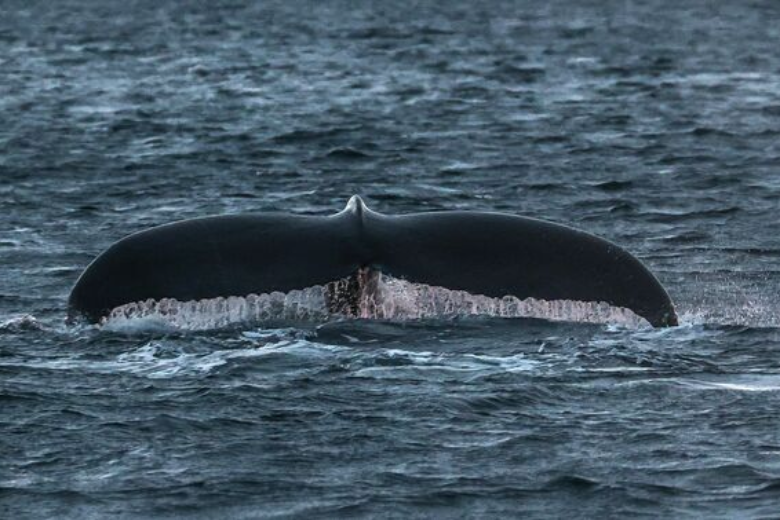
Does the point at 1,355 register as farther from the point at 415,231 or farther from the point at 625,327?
the point at 625,327

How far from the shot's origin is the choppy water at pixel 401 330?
8500 millimetres

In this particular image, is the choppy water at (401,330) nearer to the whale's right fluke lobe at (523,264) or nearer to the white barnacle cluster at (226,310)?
the white barnacle cluster at (226,310)

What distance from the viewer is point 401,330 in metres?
10.6

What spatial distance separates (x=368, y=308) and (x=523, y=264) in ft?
3.06

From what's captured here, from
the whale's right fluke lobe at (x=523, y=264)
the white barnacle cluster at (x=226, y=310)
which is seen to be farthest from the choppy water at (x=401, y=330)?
the whale's right fluke lobe at (x=523, y=264)

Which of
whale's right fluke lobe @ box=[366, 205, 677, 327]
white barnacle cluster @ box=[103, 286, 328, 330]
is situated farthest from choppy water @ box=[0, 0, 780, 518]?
whale's right fluke lobe @ box=[366, 205, 677, 327]

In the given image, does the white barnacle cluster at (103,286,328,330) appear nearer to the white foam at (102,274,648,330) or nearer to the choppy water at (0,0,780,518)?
the white foam at (102,274,648,330)

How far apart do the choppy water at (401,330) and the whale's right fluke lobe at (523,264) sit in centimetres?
45

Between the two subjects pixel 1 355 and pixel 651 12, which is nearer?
pixel 1 355

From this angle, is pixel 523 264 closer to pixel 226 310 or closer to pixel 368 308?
pixel 368 308

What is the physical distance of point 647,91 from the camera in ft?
98.2

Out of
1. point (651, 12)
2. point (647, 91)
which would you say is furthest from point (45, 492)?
point (651, 12)

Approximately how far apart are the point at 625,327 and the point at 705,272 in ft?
11.5

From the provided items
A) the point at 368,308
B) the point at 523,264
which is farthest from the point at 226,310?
the point at 523,264
